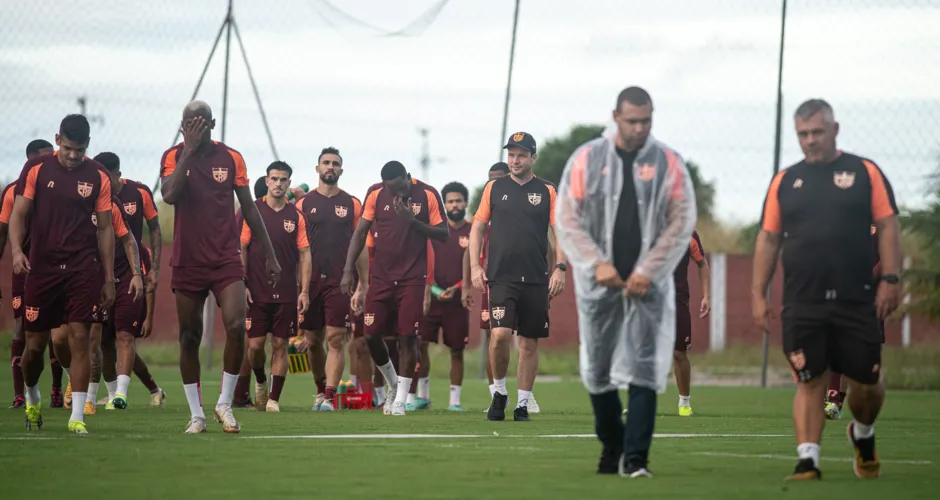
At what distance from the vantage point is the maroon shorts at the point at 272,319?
15.7 metres

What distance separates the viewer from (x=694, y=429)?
1266 centimetres

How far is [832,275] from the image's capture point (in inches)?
325

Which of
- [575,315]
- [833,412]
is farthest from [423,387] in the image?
[575,315]

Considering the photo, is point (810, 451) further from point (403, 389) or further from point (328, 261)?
→ point (328, 261)

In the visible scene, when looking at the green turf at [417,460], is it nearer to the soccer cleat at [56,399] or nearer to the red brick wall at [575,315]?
the soccer cleat at [56,399]

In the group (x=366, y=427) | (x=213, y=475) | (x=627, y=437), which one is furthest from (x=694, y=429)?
(x=213, y=475)

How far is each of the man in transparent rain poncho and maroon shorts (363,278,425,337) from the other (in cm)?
694

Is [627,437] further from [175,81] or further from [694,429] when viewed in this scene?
[175,81]

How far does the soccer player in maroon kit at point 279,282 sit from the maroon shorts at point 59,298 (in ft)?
13.4

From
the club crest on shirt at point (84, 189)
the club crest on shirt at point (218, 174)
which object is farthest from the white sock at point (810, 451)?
the club crest on shirt at point (84, 189)

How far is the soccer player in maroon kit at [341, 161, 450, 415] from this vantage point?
50.0ft

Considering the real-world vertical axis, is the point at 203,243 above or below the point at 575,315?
above

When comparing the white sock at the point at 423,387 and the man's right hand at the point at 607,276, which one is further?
the white sock at the point at 423,387

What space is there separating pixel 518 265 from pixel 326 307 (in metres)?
3.25
